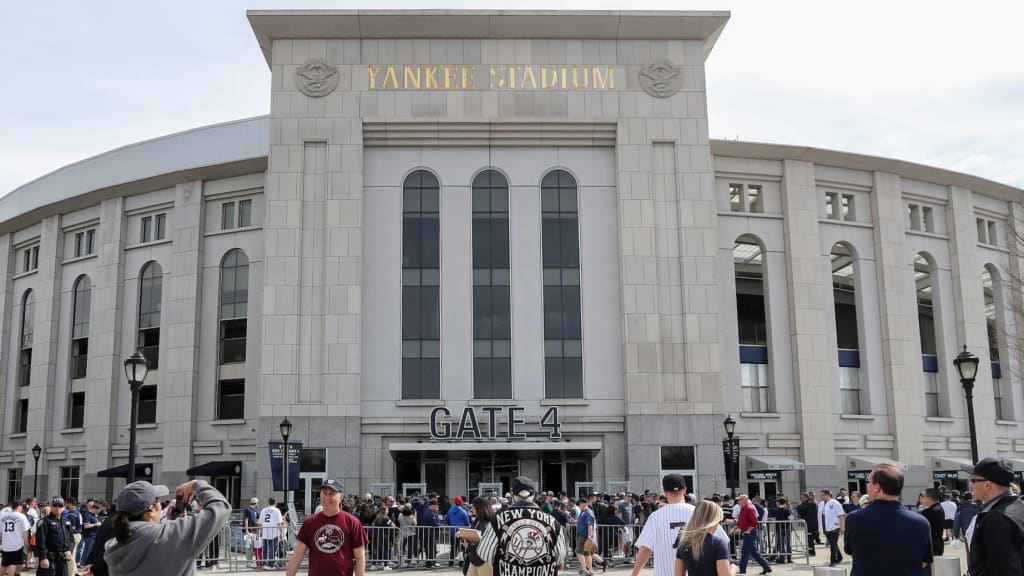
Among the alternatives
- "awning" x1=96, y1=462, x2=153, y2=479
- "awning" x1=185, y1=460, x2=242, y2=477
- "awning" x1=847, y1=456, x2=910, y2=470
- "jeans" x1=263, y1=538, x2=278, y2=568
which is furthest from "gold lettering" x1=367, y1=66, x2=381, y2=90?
"awning" x1=847, y1=456, x2=910, y2=470

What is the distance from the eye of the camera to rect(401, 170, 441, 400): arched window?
39.5m

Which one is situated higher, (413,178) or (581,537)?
(413,178)

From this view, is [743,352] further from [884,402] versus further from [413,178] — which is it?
[413,178]

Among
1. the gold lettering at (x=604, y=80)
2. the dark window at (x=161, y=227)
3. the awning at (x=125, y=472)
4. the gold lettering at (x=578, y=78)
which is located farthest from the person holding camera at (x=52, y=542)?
the dark window at (x=161, y=227)

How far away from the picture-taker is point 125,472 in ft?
137

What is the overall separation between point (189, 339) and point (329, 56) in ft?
47.6

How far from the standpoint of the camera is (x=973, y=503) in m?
25.4

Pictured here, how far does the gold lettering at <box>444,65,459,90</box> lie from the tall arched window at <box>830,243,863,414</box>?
64.0 ft

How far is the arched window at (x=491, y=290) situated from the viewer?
130 feet

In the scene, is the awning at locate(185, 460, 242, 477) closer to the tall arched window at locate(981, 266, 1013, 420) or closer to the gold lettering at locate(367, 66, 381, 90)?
the gold lettering at locate(367, 66, 381, 90)

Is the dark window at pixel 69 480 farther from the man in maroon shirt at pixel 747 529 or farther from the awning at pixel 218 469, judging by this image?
the man in maroon shirt at pixel 747 529

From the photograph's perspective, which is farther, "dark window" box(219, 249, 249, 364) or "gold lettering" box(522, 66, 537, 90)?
"dark window" box(219, 249, 249, 364)

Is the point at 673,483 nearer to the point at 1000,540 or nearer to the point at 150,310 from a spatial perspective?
the point at 1000,540

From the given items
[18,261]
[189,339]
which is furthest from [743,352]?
[18,261]
